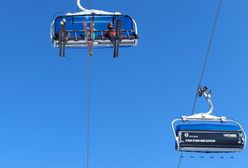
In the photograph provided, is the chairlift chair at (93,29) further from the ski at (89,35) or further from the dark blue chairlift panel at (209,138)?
the dark blue chairlift panel at (209,138)

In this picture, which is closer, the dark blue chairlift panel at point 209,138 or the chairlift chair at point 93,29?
the dark blue chairlift panel at point 209,138

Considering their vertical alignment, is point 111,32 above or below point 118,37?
above

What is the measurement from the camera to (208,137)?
31.2 metres

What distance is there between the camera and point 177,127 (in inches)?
1237

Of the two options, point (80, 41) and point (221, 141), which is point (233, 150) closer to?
point (221, 141)

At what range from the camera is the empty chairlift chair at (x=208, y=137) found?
30.9 meters

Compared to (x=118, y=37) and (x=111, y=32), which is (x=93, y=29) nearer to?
(x=111, y=32)

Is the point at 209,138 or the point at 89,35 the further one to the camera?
the point at 89,35

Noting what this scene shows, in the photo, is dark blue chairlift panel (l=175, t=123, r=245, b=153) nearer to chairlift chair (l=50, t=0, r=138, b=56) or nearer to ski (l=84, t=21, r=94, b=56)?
chairlift chair (l=50, t=0, r=138, b=56)

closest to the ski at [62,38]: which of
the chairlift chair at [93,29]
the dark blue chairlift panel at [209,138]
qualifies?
the chairlift chair at [93,29]

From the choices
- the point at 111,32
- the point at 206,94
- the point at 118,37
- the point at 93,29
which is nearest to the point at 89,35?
the point at 93,29

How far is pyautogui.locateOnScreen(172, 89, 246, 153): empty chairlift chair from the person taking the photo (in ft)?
101

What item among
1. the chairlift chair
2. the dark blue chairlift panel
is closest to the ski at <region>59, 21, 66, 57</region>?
the chairlift chair

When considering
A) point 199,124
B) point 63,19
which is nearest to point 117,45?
point 63,19
